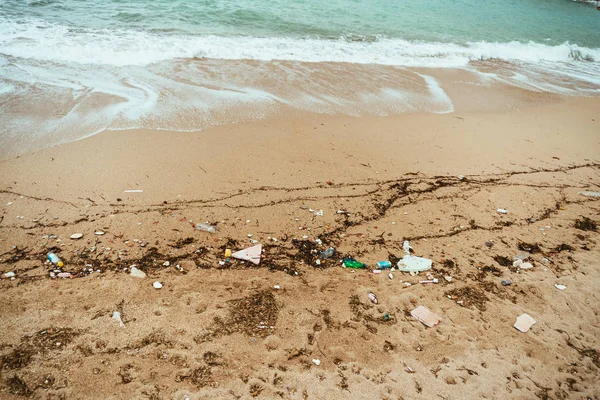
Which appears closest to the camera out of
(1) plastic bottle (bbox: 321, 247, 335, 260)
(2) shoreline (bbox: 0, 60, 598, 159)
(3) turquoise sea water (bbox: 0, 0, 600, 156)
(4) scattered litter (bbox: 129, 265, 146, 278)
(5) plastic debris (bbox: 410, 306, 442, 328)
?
(5) plastic debris (bbox: 410, 306, 442, 328)

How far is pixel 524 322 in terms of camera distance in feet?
10.4

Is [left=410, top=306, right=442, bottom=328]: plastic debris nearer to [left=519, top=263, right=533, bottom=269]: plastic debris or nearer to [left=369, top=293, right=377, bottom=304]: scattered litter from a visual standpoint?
[left=369, top=293, right=377, bottom=304]: scattered litter

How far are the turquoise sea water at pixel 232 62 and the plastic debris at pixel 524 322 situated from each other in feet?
15.4

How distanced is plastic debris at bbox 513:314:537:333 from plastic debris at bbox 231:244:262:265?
2560 mm

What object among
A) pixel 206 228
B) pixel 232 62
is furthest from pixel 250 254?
pixel 232 62

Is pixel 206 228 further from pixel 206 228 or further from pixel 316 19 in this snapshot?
pixel 316 19

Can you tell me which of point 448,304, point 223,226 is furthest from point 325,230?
point 448,304

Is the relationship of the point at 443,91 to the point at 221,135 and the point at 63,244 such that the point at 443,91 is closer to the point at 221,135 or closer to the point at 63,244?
the point at 221,135

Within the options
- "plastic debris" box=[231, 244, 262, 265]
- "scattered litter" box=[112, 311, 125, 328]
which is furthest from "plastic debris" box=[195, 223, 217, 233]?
"scattered litter" box=[112, 311, 125, 328]

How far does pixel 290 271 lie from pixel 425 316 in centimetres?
136

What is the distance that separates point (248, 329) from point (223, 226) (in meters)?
1.38

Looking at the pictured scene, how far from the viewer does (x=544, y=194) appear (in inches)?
198

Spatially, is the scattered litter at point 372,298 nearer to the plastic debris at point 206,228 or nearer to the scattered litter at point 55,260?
the plastic debris at point 206,228

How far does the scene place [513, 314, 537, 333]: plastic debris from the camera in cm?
312
